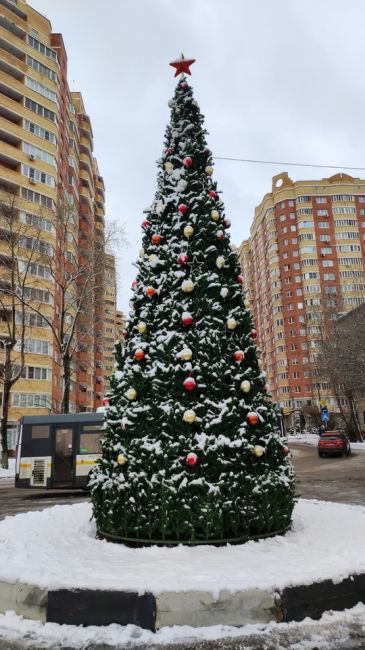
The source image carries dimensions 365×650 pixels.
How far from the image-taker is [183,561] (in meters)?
4.26

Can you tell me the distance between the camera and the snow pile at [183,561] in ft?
11.8

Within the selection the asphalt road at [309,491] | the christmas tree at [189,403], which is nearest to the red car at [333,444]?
the asphalt road at [309,491]

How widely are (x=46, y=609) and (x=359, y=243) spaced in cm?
8293

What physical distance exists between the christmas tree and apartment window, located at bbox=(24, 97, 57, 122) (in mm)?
41619

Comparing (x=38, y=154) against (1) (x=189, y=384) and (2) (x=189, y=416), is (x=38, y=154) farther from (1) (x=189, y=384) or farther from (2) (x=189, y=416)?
(2) (x=189, y=416)

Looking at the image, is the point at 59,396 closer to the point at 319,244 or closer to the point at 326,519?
the point at 326,519

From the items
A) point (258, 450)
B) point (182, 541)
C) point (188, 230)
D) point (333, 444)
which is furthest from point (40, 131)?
point (182, 541)

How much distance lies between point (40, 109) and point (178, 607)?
46.9 m

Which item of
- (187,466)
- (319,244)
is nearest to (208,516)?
(187,466)

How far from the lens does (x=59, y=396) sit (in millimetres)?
40812

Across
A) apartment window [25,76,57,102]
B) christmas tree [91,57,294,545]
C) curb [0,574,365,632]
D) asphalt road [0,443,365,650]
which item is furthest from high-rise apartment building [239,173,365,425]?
curb [0,574,365,632]

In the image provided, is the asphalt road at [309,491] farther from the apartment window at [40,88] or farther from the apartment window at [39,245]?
the apartment window at [40,88]

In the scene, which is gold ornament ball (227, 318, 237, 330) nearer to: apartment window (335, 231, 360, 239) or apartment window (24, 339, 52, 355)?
apartment window (24, 339, 52, 355)

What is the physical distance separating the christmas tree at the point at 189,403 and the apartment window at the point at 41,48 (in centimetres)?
4609
